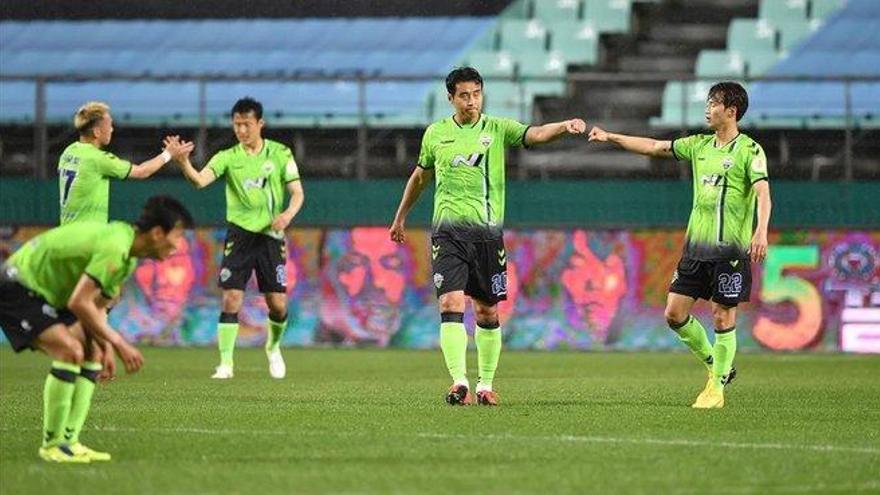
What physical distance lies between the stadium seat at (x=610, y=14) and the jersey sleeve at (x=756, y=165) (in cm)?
1721

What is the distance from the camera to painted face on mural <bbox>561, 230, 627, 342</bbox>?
23.7 metres

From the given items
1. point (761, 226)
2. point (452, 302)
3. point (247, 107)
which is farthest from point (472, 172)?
point (247, 107)

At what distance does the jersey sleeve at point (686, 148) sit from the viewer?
13.5 meters

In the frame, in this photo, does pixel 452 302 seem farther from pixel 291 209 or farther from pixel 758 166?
pixel 291 209

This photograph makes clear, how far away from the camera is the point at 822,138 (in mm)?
24344

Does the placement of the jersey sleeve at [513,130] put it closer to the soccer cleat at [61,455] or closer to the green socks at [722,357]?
the green socks at [722,357]

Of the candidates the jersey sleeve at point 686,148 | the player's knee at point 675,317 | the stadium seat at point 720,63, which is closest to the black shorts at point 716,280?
the player's knee at point 675,317

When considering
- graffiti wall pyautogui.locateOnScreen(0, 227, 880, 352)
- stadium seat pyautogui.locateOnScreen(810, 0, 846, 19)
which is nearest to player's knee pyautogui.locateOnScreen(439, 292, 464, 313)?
graffiti wall pyautogui.locateOnScreen(0, 227, 880, 352)

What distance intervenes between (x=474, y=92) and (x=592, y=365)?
7382 mm

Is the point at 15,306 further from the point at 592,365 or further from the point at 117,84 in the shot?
the point at 117,84

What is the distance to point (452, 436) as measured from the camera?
35.7 feet

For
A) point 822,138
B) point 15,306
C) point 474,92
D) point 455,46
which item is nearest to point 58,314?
point 15,306

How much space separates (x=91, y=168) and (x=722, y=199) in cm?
535

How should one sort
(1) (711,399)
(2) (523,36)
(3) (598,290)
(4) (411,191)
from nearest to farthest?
(1) (711,399)
(4) (411,191)
(3) (598,290)
(2) (523,36)
